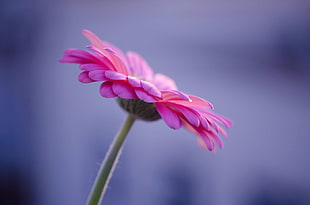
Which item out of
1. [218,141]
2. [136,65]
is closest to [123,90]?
[218,141]

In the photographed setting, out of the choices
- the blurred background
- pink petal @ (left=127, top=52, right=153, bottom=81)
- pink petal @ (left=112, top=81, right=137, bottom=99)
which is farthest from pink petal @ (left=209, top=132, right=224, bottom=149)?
the blurred background

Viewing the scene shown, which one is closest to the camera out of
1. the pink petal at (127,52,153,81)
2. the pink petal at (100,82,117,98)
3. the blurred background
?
the pink petal at (100,82,117,98)

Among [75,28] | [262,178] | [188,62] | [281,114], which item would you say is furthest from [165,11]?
[262,178]

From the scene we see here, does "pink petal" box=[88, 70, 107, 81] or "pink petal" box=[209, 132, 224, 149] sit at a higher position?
"pink petal" box=[88, 70, 107, 81]

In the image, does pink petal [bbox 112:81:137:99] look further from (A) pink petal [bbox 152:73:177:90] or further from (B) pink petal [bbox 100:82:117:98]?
(A) pink petal [bbox 152:73:177:90]

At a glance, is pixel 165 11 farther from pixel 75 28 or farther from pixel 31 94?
pixel 31 94

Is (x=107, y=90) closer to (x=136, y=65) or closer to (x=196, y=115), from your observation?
(x=196, y=115)
